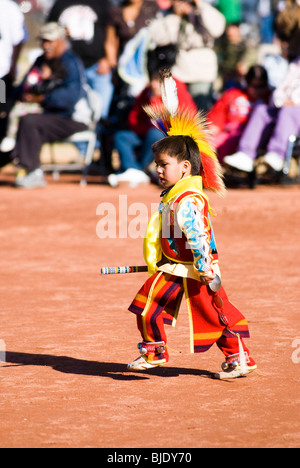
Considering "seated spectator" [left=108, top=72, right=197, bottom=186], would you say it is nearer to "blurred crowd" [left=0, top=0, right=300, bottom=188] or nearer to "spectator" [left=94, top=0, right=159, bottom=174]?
"blurred crowd" [left=0, top=0, right=300, bottom=188]

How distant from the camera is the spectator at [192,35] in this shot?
11.7 meters

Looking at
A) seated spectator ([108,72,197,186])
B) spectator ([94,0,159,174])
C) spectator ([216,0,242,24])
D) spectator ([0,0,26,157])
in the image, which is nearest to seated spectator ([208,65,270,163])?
seated spectator ([108,72,197,186])

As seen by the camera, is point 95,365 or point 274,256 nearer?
point 95,365

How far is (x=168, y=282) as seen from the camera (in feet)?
14.7

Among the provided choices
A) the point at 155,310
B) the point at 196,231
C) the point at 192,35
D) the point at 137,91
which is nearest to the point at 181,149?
the point at 196,231

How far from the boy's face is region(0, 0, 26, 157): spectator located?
8496 millimetres

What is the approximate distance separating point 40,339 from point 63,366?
0.55 meters

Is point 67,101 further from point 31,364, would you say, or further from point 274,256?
point 31,364

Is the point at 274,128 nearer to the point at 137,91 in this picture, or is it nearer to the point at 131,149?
the point at 131,149

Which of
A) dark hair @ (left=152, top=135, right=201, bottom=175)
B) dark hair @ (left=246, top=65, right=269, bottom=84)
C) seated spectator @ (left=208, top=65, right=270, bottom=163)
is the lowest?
seated spectator @ (left=208, top=65, right=270, bottom=163)

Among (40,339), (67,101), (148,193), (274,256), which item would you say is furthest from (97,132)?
(40,339)

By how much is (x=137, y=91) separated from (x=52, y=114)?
1.37 metres

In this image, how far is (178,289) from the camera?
448cm

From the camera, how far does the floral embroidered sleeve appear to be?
14.1ft
